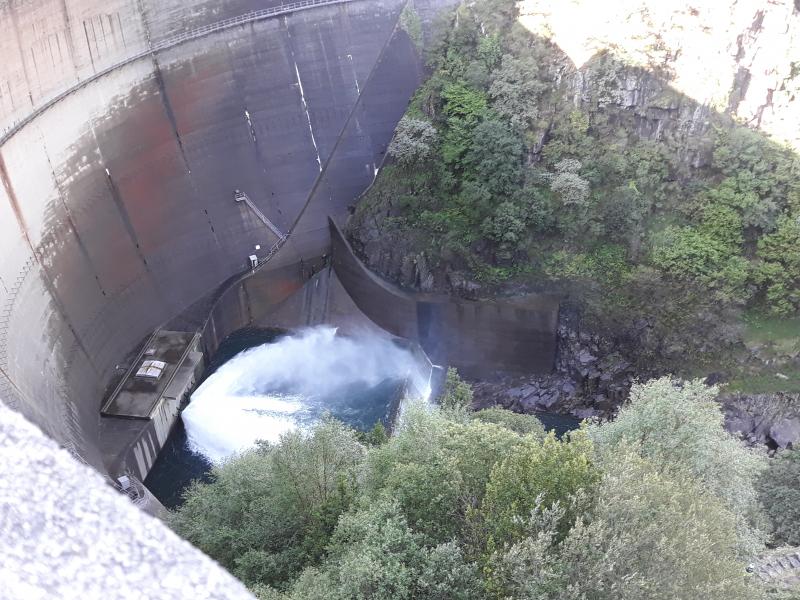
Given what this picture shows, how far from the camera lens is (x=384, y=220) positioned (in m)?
23.6

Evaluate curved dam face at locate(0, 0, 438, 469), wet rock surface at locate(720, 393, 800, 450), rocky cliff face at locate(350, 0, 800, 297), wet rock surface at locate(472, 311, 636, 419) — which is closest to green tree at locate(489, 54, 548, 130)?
rocky cliff face at locate(350, 0, 800, 297)

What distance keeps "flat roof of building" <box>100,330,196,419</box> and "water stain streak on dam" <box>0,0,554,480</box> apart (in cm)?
43

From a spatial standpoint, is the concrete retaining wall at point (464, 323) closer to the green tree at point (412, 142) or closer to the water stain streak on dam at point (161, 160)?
the water stain streak on dam at point (161, 160)

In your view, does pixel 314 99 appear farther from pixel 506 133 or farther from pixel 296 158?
pixel 506 133

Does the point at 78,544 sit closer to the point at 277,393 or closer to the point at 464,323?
the point at 277,393

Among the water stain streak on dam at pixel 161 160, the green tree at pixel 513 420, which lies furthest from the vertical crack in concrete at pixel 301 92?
the green tree at pixel 513 420

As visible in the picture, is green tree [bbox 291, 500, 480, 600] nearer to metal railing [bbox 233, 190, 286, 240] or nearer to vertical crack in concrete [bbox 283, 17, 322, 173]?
metal railing [bbox 233, 190, 286, 240]

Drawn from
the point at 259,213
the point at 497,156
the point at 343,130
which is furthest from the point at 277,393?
the point at 497,156

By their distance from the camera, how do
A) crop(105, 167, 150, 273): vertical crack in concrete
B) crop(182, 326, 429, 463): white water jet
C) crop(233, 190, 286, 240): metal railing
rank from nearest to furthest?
crop(105, 167, 150, 273): vertical crack in concrete < crop(182, 326, 429, 463): white water jet < crop(233, 190, 286, 240): metal railing

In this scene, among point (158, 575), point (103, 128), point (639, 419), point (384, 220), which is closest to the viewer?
point (158, 575)

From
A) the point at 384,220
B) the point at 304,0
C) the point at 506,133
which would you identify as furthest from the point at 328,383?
the point at 304,0

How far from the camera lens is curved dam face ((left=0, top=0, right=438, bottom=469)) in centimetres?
1638

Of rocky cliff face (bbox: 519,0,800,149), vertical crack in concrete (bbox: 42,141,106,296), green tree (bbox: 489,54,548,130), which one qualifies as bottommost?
vertical crack in concrete (bbox: 42,141,106,296)

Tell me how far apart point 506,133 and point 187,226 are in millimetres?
10322
